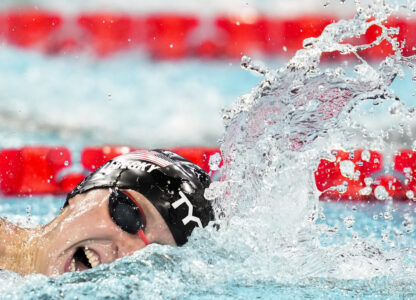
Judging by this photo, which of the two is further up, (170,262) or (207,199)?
(207,199)

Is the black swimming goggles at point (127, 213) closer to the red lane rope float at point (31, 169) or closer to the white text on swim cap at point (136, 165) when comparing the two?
the white text on swim cap at point (136, 165)

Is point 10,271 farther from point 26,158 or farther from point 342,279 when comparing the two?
point 26,158

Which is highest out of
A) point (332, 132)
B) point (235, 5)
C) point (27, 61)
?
point (235, 5)

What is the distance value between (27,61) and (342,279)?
246 inches

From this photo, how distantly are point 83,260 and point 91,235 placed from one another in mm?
138

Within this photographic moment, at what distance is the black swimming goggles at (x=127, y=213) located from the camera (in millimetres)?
1476

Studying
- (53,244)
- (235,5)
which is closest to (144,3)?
(235,5)

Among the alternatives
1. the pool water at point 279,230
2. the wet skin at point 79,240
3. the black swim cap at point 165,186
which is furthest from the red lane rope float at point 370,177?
the wet skin at point 79,240

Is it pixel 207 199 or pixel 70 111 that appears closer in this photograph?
pixel 207 199

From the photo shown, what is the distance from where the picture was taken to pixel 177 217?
4.99 feet

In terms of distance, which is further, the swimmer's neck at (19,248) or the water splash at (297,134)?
the water splash at (297,134)

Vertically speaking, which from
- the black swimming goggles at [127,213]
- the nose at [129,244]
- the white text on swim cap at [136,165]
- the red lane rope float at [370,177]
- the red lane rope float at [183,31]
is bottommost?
the red lane rope float at [370,177]

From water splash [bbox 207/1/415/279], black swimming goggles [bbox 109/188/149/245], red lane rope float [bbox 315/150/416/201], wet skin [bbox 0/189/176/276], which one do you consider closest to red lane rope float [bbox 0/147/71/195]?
red lane rope float [bbox 315/150/416/201]

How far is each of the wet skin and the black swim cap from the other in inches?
0.8
